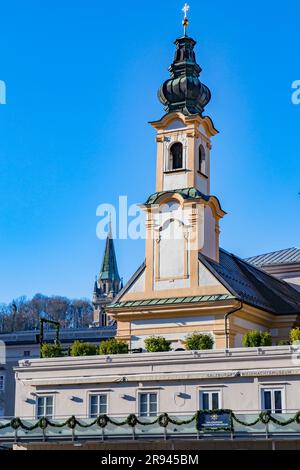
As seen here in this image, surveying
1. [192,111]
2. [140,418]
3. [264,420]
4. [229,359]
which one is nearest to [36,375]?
[140,418]

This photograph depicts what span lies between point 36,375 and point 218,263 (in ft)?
46.2

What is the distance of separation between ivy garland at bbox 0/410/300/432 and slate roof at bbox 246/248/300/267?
28.2m

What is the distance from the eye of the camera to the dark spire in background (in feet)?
157

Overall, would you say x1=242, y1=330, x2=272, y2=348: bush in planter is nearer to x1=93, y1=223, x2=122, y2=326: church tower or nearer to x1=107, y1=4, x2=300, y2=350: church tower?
x1=107, y1=4, x2=300, y2=350: church tower

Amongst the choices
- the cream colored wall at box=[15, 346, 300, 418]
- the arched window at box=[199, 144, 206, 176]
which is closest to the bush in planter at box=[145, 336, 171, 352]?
the cream colored wall at box=[15, 346, 300, 418]

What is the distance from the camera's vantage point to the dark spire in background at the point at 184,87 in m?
47.8

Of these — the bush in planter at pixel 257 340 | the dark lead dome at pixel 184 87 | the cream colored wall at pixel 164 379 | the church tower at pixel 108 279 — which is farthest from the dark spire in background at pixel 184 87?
the church tower at pixel 108 279

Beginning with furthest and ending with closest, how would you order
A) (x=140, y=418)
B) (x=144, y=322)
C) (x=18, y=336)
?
1. (x=18, y=336)
2. (x=144, y=322)
3. (x=140, y=418)

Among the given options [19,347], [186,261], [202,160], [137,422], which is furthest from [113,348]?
[19,347]

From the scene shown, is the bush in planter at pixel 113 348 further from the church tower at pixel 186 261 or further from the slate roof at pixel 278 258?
the slate roof at pixel 278 258

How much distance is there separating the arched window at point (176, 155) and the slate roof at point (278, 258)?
1501 cm

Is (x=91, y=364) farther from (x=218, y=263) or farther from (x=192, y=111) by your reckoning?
(x=192, y=111)

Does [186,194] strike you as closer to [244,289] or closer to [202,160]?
[202,160]
